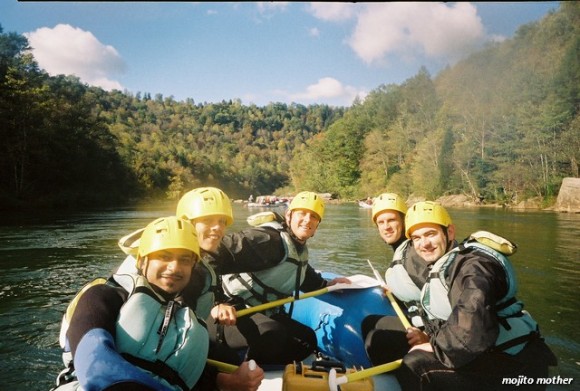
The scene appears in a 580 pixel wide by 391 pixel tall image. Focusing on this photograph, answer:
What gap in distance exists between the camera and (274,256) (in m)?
3.32

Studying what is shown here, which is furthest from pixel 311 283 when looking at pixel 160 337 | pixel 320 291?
pixel 160 337

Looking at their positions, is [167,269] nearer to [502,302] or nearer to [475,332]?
[475,332]

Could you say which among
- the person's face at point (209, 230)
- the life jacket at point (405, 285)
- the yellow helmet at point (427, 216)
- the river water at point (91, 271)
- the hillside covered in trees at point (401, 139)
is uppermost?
the hillside covered in trees at point (401, 139)

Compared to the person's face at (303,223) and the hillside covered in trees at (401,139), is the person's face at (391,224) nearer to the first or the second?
the person's face at (303,223)

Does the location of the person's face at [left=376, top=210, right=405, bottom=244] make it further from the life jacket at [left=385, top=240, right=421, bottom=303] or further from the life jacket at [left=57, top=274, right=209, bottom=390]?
the life jacket at [left=57, top=274, right=209, bottom=390]

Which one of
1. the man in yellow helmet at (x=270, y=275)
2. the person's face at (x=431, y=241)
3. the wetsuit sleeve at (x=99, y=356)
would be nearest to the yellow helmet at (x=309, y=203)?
the man in yellow helmet at (x=270, y=275)

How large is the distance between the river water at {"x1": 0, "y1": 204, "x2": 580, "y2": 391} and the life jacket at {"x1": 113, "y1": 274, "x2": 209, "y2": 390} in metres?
2.85

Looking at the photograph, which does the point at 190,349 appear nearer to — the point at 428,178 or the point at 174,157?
the point at 428,178

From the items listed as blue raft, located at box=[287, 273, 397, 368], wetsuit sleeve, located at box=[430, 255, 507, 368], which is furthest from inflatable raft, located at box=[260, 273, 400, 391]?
wetsuit sleeve, located at box=[430, 255, 507, 368]

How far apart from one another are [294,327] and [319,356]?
0.40m

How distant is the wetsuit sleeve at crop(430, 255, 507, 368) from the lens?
2223 mm

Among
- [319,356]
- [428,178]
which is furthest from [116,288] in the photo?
[428,178]

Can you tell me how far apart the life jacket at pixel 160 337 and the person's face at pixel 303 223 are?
1.57m

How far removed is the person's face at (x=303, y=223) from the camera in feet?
11.6
